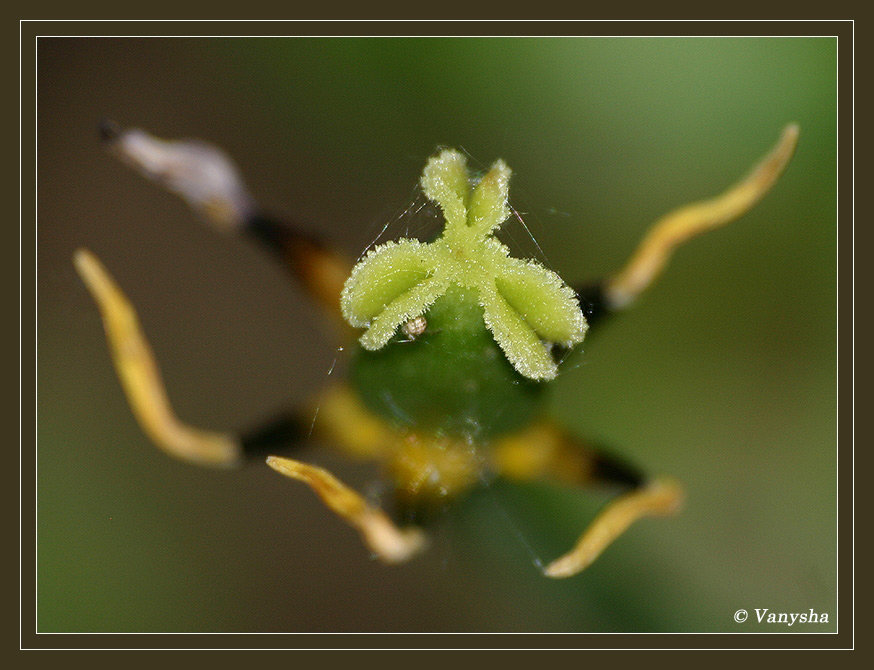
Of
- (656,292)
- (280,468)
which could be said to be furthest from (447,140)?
(280,468)

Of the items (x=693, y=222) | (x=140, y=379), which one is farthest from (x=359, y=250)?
(x=693, y=222)

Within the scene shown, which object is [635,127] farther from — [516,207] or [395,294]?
[395,294]

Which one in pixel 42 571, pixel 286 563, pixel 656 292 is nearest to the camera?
pixel 42 571

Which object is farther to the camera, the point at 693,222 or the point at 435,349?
the point at 693,222

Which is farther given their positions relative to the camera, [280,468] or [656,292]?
[656,292]

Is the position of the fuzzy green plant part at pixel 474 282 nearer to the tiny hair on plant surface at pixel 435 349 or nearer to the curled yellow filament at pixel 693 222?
the tiny hair on plant surface at pixel 435 349

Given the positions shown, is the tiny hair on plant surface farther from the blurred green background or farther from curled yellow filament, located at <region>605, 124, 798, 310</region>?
the blurred green background

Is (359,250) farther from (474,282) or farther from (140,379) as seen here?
(474,282)
